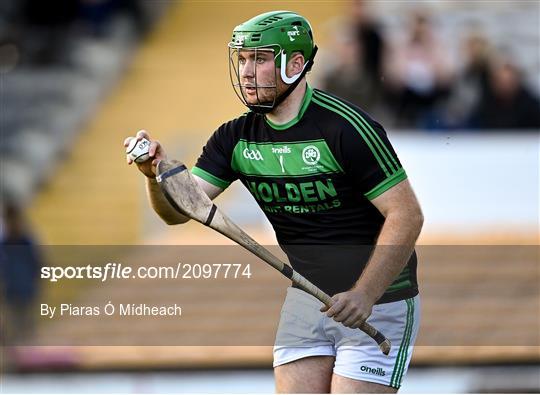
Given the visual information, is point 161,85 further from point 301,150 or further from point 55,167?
point 301,150

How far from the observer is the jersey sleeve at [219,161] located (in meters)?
4.02

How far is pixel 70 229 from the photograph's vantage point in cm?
863

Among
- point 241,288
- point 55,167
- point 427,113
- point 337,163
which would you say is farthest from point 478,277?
point 337,163

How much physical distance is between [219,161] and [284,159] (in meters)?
0.25

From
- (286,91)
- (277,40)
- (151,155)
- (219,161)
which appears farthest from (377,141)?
(151,155)

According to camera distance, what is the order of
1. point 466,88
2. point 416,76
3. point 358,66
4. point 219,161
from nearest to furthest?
point 219,161 < point 358,66 < point 416,76 < point 466,88

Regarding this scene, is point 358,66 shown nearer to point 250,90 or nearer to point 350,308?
point 250,90

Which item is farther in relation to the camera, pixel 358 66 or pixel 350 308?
pixel 358 66

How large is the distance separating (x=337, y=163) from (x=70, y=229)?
16.5ft

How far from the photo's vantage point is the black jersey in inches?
149

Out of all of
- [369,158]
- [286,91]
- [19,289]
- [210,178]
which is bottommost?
[19,289]

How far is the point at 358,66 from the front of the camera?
7254mm

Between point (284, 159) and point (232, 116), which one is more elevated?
point (284, 159)

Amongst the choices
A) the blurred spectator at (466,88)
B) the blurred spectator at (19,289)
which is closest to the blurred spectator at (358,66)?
the blurred spectator at (466,88)
